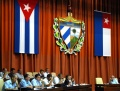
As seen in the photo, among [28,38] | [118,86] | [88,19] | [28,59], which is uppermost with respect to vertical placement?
[88,19]

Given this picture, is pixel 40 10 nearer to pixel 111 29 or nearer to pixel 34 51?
pixel 34 51

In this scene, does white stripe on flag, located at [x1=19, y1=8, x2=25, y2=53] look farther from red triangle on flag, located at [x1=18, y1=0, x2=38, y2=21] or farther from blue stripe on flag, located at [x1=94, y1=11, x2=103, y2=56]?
blue stripe on flag, located at [x1=94, y1=11, x2=103, y2=56]

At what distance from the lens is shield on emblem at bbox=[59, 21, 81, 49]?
12602mm

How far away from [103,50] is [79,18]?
2.02m

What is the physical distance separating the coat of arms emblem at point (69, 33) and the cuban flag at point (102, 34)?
900 millimetres

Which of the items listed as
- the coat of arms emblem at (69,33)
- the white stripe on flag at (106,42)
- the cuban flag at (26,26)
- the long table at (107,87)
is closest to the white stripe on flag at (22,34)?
the cuban flag at (26,26)

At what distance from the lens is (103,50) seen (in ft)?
46.1

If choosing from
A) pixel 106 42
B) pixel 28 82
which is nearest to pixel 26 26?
pixel 28 82

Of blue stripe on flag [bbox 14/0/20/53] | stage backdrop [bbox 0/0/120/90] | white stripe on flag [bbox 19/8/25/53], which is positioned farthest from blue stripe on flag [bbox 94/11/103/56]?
blue stripe on flag [bbox 14/0/20/53]

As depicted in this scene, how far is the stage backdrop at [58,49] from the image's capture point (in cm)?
1039

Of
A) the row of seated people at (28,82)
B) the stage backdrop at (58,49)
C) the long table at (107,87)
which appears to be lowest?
the long table at (107,87)

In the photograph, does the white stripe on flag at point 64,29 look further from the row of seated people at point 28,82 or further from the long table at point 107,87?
the long table at point 107,87

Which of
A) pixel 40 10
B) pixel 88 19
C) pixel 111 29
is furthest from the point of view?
pixel 111 29

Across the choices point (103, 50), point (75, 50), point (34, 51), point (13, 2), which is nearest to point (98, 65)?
point (103, 50)
